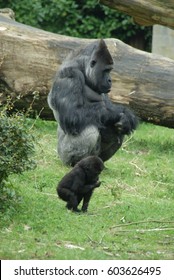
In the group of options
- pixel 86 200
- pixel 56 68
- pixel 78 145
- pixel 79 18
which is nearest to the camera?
pixel 86 200

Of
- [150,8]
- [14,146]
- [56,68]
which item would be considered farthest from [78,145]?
[150,8]

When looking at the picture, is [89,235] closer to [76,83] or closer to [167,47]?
[76,83]

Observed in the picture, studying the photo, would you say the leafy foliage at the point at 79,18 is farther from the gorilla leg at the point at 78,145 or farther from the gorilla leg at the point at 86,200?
the gorilla leg at the point at 86,200

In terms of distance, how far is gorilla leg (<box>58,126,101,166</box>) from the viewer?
29.2 feet

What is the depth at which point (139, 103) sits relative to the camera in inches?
391

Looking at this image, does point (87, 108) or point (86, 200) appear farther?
point (87, 108)

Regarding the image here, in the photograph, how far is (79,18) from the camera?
50.4 ft

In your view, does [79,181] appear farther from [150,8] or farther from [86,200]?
[150,8]

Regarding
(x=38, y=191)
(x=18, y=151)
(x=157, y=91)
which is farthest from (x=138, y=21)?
Answer: (x=157, y=91)

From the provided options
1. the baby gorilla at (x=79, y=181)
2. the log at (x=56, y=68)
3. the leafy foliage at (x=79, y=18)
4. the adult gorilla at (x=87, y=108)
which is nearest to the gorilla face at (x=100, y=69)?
the adult gorilla at (x=87, y=108)

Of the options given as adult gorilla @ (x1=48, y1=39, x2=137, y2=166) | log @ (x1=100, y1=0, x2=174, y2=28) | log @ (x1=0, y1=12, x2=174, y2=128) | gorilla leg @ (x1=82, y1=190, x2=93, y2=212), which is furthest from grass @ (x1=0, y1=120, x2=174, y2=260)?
log @ (x1=100, y1=0, x2=174, y2=28)

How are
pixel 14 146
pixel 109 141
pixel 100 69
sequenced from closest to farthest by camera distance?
pixel 14 146 < pixel 100 69 < pixel 109 141

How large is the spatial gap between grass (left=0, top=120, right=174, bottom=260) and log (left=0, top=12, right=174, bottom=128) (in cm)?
69

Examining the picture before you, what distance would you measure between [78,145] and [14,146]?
87.5 inches
